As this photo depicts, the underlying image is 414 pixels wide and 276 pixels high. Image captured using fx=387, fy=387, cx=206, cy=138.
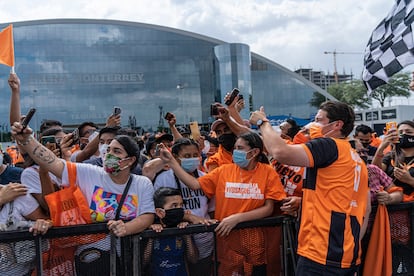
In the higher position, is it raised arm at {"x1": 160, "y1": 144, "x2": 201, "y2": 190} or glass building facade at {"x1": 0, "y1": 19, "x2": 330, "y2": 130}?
glass building facade at {"x1": 0, "y1": 19, "x2": 330, "y2": 130}

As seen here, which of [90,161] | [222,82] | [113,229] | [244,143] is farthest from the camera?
[222,82]

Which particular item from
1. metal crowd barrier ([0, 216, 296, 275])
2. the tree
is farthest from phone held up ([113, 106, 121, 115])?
the tree

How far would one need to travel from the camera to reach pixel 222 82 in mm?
55625

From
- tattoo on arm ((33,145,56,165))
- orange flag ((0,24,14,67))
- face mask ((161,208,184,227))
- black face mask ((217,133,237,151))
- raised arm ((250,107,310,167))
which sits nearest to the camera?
raised arm ((250,107,310,167))

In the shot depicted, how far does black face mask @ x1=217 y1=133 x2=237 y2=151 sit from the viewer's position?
4.23 metres

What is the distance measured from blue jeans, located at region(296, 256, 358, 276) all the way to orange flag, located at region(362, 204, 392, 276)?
56cm

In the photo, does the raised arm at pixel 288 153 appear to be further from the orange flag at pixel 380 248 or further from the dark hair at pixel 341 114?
the orange flag at pixel 380 248

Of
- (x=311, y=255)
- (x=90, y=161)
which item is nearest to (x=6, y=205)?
(x=90, y=161)

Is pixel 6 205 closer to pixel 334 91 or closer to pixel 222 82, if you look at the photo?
pixel 222 82

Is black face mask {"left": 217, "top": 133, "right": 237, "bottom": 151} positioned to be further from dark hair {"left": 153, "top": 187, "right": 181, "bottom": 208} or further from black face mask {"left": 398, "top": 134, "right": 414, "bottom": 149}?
black face mask {"left": 398, "top": 134, "right": 414, "bottom": 149}

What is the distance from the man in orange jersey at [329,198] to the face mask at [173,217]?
0.90m

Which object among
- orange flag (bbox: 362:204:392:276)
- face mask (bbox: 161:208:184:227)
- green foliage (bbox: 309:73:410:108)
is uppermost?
green foliage (bbox: 309:73:410:108)

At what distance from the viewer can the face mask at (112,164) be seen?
2.99m

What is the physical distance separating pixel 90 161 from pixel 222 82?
52.2 metres
